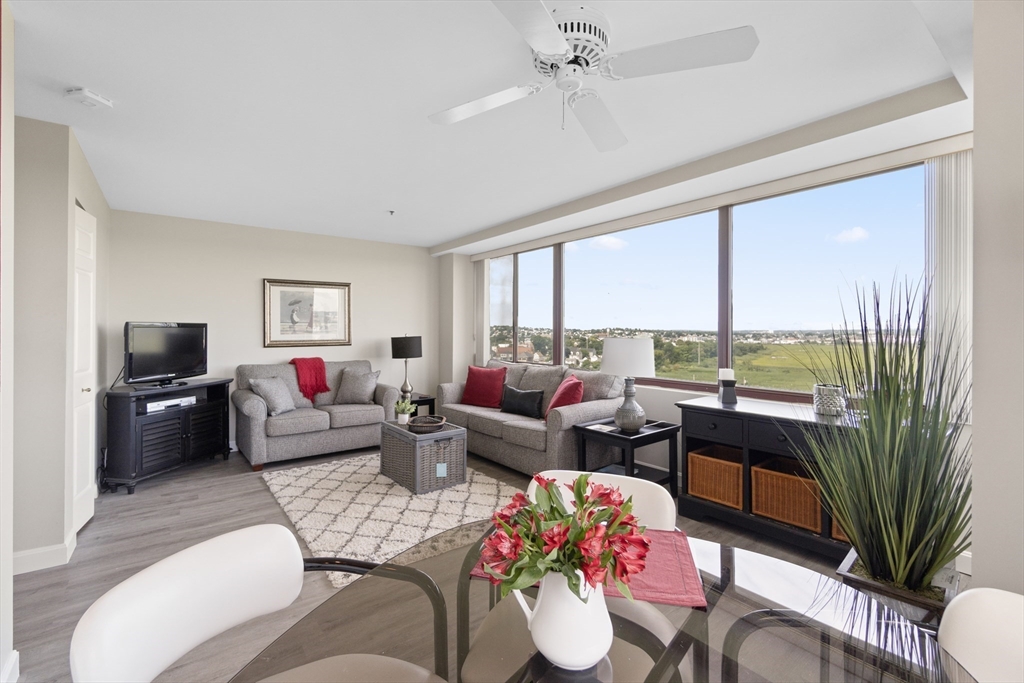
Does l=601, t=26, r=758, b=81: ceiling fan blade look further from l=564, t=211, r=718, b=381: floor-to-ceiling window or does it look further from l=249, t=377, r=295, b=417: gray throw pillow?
l=249, t=377, r=295, b=417: gray throw pillow

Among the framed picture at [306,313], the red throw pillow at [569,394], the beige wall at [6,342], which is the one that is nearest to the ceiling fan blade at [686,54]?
the beige wall at [6,342]

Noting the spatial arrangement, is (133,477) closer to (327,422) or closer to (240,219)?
(327,422)

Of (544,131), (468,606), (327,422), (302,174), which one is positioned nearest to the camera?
(468,606)

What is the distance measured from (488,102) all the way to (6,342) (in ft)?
6.86

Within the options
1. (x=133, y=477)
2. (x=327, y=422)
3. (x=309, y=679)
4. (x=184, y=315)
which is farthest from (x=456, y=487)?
(x=184, y=315)

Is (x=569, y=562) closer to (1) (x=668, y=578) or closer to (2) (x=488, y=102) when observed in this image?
(1) (x=668, y=578)

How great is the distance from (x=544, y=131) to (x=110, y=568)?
3.55m

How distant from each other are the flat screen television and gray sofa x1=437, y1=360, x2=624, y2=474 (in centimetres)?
259

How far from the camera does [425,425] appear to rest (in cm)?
399

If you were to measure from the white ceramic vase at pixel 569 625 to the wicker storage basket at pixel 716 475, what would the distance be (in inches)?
101

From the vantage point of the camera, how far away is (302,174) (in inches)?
146

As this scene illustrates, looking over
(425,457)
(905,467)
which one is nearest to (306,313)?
(425,457)

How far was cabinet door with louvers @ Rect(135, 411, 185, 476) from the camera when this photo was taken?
3.91 meters

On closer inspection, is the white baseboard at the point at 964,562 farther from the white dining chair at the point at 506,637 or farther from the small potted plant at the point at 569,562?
the small potted plant at the point at 569,562
